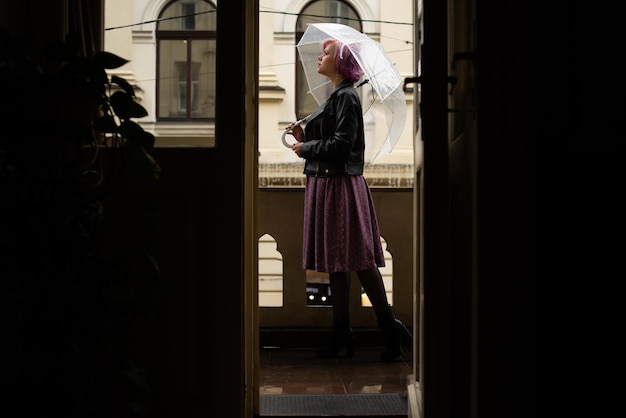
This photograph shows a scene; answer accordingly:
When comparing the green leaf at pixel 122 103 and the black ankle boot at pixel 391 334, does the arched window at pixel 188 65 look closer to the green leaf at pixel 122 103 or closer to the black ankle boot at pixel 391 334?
the green leaf at pixel 122 103

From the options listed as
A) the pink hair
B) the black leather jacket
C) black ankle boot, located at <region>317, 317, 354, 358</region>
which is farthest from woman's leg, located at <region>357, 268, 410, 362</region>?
the pink hair

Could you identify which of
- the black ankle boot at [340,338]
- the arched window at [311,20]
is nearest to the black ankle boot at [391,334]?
the black ankle boot at [340,338]

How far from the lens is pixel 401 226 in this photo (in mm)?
4121

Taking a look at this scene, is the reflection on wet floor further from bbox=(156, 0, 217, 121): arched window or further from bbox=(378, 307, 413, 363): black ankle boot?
bbox=(156, 0, 217, 121): arched window

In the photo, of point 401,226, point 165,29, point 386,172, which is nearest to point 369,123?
point 386,172

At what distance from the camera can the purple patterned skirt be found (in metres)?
3.36

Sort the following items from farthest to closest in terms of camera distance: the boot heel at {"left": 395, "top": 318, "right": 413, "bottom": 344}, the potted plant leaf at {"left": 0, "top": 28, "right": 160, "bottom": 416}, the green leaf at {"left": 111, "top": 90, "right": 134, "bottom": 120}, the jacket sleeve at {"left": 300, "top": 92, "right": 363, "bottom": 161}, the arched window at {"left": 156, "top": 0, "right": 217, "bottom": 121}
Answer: the boot heel at {"left": 395, "top": 318, "right": 413, "bottom": 344} → the jacket sleeve at {"left": 300, "top": 92, "right": 363, "bottom": 161} → the arched window at {"left": 156, "top": 0, "right": 217, "bottom": 121} → the green leaf at {"left": 111, "top": 90, "right": 134, "bottom": 120} → the potted plant leaf at {"left": 0, "top": 28, "right": 160, "bottom": 416}

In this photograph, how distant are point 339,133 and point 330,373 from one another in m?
1.03

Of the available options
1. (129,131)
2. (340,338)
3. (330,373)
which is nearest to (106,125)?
(129,131)

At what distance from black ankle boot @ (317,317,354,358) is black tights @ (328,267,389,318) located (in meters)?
0.06

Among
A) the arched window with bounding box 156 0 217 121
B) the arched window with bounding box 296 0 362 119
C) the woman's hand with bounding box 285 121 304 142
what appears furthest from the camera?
the arched window with bounding box 296 0 362 119

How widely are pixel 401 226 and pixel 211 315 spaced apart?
2298 mm
